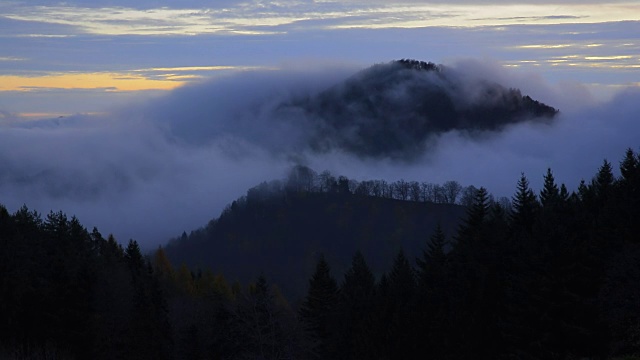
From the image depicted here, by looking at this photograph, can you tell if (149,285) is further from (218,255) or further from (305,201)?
(305,201)

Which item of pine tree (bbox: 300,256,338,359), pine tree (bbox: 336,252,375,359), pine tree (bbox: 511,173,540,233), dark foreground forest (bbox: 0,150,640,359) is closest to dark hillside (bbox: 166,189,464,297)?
pine tree (bbox: 300,256,338,359)

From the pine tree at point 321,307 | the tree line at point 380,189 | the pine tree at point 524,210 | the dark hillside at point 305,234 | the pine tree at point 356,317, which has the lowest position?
the dark hillside at point 305,234

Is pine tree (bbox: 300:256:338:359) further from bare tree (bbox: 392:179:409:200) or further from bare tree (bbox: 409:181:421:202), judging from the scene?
bare tree (bbox: 392:179:409:200)

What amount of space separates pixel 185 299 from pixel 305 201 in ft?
327

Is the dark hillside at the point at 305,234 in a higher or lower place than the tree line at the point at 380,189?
lower

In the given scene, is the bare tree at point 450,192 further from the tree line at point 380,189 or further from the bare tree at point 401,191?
the bare tree at point 401,191

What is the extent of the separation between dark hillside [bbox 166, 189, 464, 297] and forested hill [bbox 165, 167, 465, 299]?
167 millimetres

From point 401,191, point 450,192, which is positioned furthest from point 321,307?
point 401,191

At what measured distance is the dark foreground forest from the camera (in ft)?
104

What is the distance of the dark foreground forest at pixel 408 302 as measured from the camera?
31.7 meters

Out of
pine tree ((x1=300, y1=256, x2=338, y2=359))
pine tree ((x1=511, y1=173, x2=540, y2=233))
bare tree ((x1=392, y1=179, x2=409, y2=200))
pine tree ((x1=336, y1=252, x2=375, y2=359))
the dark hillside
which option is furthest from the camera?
bare tree ((x1=392, y1=179, x2=409, y2=200))

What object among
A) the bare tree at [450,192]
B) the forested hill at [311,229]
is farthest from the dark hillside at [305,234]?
the bare tree at [450,192]

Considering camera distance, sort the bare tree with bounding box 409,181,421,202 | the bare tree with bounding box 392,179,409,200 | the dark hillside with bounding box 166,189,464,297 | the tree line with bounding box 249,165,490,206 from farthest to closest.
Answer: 1. the bare tree with bounding box 392,179,409,200
2. the bare tree with bounding box 409,181,421,202
3. the tree line with bounding box 249,165,490,206
4. the dark hillside with bounding box 166,189,464,297

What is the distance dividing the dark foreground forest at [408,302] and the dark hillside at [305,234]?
73.5m
